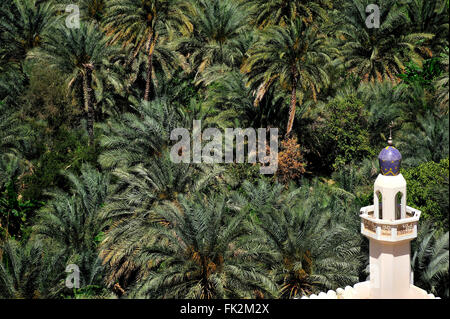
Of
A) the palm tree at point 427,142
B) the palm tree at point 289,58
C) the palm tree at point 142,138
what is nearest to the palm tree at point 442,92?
the palm tree at point 427,142

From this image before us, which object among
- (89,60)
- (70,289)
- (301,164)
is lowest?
(70,289)

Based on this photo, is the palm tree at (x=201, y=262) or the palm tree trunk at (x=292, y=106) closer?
the palm tree at (x=201, y=262)

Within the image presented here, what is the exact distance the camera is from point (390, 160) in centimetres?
1547

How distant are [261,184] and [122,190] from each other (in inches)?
221

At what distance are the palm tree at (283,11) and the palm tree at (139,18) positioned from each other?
5751 millimetres

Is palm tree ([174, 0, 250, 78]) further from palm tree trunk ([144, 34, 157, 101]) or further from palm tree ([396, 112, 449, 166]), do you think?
palm tree ([396, 112, 449, 166])

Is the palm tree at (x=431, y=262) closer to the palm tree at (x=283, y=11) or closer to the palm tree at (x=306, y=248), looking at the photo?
the palm tree at (x=306, y=248)

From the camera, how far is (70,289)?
19031 millimetres

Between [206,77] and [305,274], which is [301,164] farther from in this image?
[305,274]

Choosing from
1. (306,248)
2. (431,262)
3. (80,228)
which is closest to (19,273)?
(80,228)

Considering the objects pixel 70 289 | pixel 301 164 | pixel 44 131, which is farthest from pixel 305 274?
pixel 44 131

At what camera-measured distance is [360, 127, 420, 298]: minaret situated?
15508mm

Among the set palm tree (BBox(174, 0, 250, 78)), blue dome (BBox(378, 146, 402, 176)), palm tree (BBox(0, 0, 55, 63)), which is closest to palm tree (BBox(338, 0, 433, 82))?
palm tree (BBox(174, 0, 250, 78))

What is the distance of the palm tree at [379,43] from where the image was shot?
108 feet
